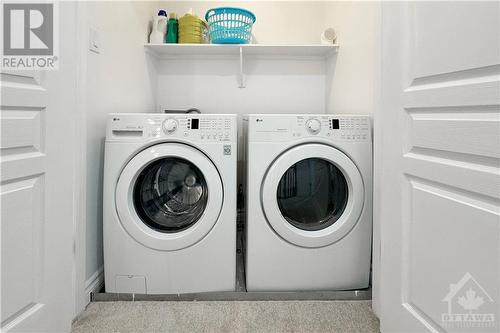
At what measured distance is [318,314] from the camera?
4.43 ft

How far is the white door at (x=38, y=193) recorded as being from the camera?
2.88 ft

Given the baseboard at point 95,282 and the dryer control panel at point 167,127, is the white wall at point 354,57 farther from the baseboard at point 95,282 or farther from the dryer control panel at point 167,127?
the baseboard at point 95,282

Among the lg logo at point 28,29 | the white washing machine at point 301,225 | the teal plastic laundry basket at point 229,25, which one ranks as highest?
the teal plastic laundry basket at point 229,25

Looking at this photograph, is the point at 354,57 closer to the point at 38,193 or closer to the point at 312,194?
the point at 312,194

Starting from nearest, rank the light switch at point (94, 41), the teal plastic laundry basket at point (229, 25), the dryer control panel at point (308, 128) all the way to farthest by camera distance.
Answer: the light switch at point (94, 41) → the dryer control panel at point (308, 128) → the teal plastic laundry basket at point (229, 25)

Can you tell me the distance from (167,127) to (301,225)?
0.83 m

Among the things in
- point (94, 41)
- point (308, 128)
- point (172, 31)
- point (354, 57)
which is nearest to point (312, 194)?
point (308, 128)

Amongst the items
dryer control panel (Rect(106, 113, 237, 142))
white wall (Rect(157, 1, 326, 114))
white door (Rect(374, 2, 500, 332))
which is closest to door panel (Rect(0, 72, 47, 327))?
A: dryer control panel (Rect(106, 113, 237, 142))

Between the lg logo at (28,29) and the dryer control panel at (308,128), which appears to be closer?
the lg logo at (28,29)

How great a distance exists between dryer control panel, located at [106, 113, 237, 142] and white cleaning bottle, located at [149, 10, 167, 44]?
0.95m

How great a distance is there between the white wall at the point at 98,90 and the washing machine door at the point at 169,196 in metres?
0.15

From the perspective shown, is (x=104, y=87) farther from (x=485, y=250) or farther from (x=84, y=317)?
(x=485, y=250)

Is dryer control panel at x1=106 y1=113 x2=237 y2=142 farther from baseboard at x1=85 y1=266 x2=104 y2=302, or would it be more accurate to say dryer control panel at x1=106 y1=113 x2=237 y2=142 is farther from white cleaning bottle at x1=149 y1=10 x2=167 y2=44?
white cleaning bottle at x1=149 y1=10 x2=167 y2=44

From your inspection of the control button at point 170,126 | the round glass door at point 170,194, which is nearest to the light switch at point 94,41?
the control button at point 170,126
